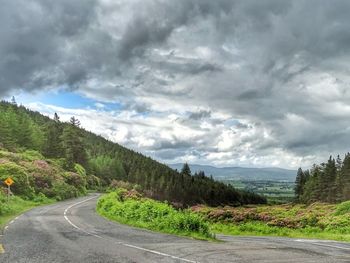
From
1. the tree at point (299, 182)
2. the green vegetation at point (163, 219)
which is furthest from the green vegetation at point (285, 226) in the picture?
the tree at point (299, 182)

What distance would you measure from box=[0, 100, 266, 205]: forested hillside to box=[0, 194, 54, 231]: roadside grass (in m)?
33.0

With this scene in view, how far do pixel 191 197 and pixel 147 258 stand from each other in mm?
127395

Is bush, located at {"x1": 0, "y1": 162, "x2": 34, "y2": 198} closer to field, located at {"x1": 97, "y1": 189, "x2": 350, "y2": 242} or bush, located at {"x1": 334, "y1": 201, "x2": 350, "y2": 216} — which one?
field, located at {"x1": 97, "y1": 189, "x2": 350, "y2": 242}

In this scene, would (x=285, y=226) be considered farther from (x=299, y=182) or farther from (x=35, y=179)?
(x=299, y=182)

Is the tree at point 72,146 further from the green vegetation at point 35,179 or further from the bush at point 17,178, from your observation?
the bush at point 17,178

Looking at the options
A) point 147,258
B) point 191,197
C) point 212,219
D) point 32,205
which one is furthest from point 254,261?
point 191,197

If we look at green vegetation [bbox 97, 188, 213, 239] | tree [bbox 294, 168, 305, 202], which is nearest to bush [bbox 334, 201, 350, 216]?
green vegetation [bbox 97, 188, 213, 239]

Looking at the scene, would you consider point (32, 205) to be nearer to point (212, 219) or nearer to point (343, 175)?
point (212, 219)

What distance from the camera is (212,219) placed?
159ft

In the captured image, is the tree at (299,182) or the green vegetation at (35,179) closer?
the green vegetation at (35,179)

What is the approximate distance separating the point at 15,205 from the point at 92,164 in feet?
320

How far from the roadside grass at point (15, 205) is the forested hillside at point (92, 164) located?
108ft

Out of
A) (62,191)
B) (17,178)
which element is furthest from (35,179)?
(17,178)

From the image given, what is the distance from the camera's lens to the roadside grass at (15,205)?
34.8 m
